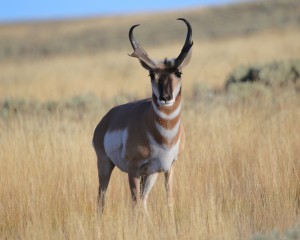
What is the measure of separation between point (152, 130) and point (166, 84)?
50 centimetres

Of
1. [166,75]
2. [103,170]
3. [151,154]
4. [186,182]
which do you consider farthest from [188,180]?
[166,75]

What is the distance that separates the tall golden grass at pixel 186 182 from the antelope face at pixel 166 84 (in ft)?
2.96

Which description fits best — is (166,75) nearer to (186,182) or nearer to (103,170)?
(103,170)

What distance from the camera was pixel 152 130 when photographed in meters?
5.32

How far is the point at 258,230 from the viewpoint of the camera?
5.30 metres

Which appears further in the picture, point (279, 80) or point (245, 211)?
point (279, 80)

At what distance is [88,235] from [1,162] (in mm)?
2180

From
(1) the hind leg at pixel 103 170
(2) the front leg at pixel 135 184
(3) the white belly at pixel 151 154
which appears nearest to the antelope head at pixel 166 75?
(3) the white belly at pixel 151 154

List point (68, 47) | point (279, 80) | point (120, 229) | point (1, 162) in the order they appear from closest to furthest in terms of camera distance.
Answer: point (120, 229)
point (1, 162)
point (279, 80)
point (68, 47)

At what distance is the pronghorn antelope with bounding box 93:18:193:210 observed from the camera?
201 inches

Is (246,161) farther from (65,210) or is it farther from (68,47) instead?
(68,47)

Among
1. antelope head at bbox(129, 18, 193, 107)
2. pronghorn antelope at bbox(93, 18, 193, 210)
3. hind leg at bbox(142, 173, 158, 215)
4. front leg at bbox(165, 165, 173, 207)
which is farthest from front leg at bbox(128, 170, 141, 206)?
antelope head at bbox(129, 18, 193, 107)

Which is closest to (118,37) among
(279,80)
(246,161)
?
(279,80)

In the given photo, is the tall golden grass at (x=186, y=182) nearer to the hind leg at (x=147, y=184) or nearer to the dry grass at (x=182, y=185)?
the dry grass at (x=182, y=185)
